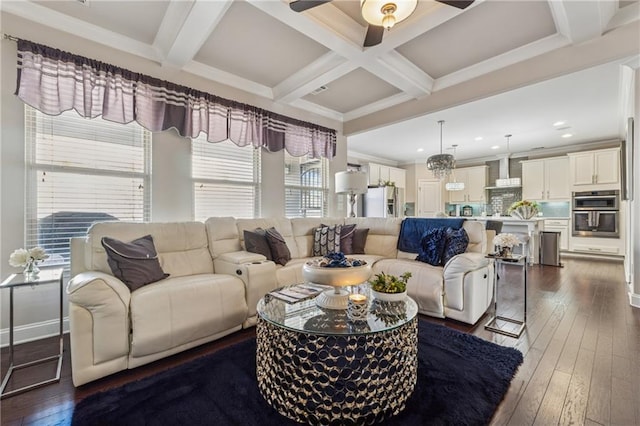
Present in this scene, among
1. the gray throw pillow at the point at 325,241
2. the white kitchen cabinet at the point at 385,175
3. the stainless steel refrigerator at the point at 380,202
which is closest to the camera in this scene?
the gray throw pillow at the point at 325,241

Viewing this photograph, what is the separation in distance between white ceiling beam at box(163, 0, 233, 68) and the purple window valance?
351 millimetres

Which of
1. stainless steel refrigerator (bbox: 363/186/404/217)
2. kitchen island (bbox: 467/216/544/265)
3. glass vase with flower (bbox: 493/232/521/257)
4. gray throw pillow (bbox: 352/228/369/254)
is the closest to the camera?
glass vase with flower (bbox: 493/232/521/257)

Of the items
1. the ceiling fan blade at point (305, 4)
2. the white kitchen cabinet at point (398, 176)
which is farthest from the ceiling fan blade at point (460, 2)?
the white kitchen cabinet at point (398, 176)

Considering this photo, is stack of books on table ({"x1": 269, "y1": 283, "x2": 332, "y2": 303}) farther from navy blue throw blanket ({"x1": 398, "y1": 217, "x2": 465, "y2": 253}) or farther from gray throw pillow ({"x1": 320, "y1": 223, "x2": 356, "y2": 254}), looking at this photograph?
navy blue throw blanket ({"x1": 398, "y1": 217, "x2": 465, "y2": 253})

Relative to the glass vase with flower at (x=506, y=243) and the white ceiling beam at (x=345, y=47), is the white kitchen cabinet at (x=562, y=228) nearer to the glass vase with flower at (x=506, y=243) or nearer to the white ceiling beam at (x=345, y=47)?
the glass vase with flower at (x=506, y=243)

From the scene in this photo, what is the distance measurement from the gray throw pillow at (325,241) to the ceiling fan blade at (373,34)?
2178 mm

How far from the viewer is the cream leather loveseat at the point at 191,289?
1745 mm

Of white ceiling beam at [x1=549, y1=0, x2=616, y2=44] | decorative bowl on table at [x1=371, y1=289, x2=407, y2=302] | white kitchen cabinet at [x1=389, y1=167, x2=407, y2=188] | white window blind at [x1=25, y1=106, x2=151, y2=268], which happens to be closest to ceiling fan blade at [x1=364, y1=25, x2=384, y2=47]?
white ceiling beam at [x1=549, y1=0, x2=616, y2=44]

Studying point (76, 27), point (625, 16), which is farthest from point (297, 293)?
point (625, 16)

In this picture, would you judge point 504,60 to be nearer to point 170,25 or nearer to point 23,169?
point 170,25

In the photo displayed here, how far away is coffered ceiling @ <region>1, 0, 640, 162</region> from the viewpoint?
2.35 meters

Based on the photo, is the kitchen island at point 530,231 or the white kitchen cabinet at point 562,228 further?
the white kitchen cabinet at point 562,228

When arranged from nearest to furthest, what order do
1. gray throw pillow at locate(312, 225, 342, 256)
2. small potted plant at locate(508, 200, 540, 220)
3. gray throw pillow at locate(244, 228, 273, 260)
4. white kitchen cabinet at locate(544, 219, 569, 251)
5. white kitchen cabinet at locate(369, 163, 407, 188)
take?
gray throw pillow at locate(244, 228, 273, 260), gray throw pillow at locate(312, 225, 342, 256), small potted plant at locate(508, 200, 540, 220), white kitchen cabinet at locate(544, 219, 569, 251), white kitchen cabinet at locate(369, 163, 407, 188)

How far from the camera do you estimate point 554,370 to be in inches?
74.4
